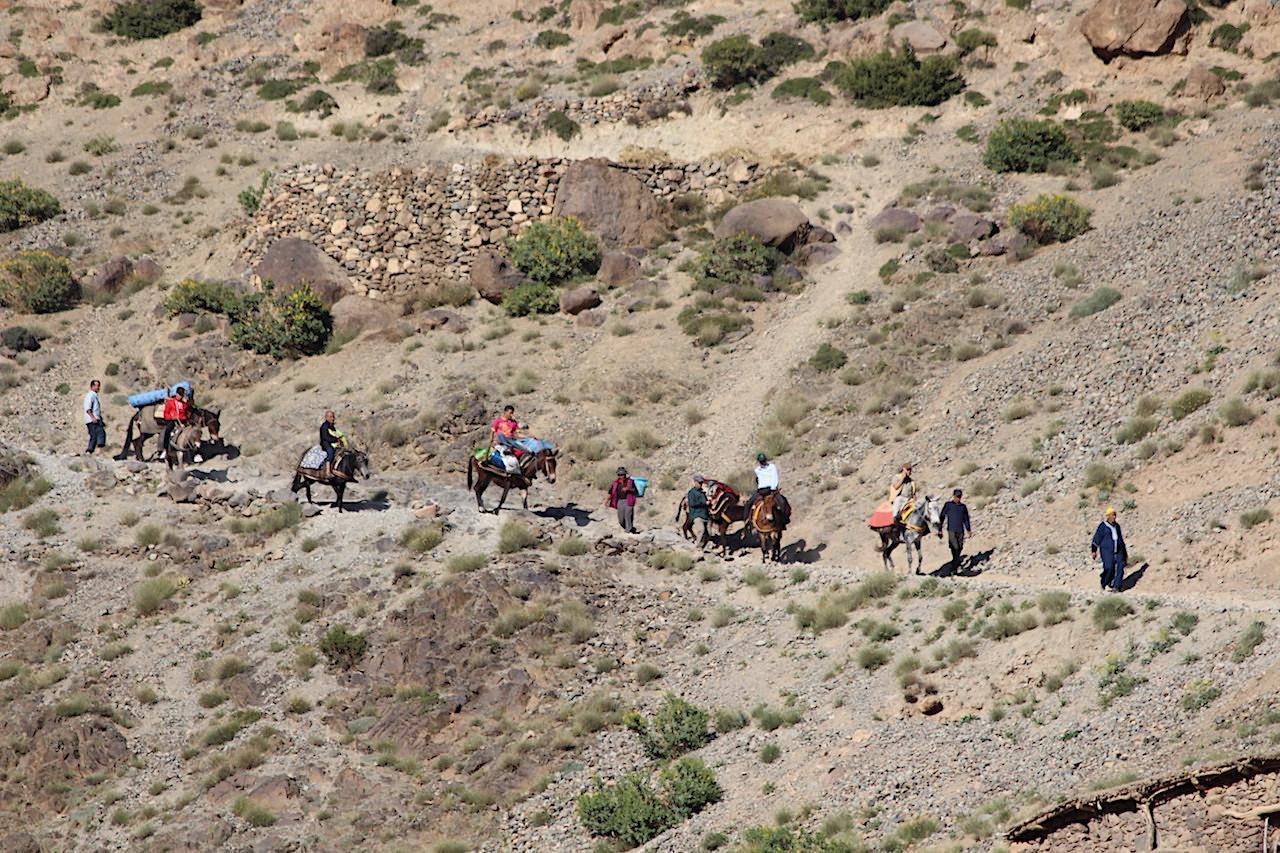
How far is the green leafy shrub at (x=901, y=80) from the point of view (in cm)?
4988

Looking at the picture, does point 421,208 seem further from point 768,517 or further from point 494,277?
point 768,517

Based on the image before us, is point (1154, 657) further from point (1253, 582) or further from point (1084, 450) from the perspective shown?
point (1084, 450)

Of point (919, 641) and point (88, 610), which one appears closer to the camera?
point (919, 641)

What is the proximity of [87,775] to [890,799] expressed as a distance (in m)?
13.3

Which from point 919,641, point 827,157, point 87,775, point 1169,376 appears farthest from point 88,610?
point 827,157

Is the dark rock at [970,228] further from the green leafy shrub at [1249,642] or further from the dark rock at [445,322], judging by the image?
the green leafy shrub at [1249,642]

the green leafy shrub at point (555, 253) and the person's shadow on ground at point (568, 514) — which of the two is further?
the green leafy shrub at point (555, 253)

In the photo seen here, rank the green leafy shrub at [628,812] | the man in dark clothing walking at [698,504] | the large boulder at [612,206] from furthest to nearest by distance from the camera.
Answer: the large boulder at [612,206] < the man in dark clothing walking at [698,504] < the green leafy shrub at [628,812]

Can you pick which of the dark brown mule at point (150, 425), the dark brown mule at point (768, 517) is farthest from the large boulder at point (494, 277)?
the dark brown mule at point (768, 517)

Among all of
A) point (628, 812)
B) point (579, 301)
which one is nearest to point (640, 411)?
point (579, 301)

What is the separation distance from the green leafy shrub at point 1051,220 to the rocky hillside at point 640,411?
0.16m

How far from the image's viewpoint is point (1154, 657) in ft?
72.2

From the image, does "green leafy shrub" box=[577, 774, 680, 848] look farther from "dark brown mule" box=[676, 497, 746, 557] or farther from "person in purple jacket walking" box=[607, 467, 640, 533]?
"person in purple jacket walking" box=[607, 467, 640, 533]

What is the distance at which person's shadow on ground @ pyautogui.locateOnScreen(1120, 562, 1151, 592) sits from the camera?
26328 millimetres
